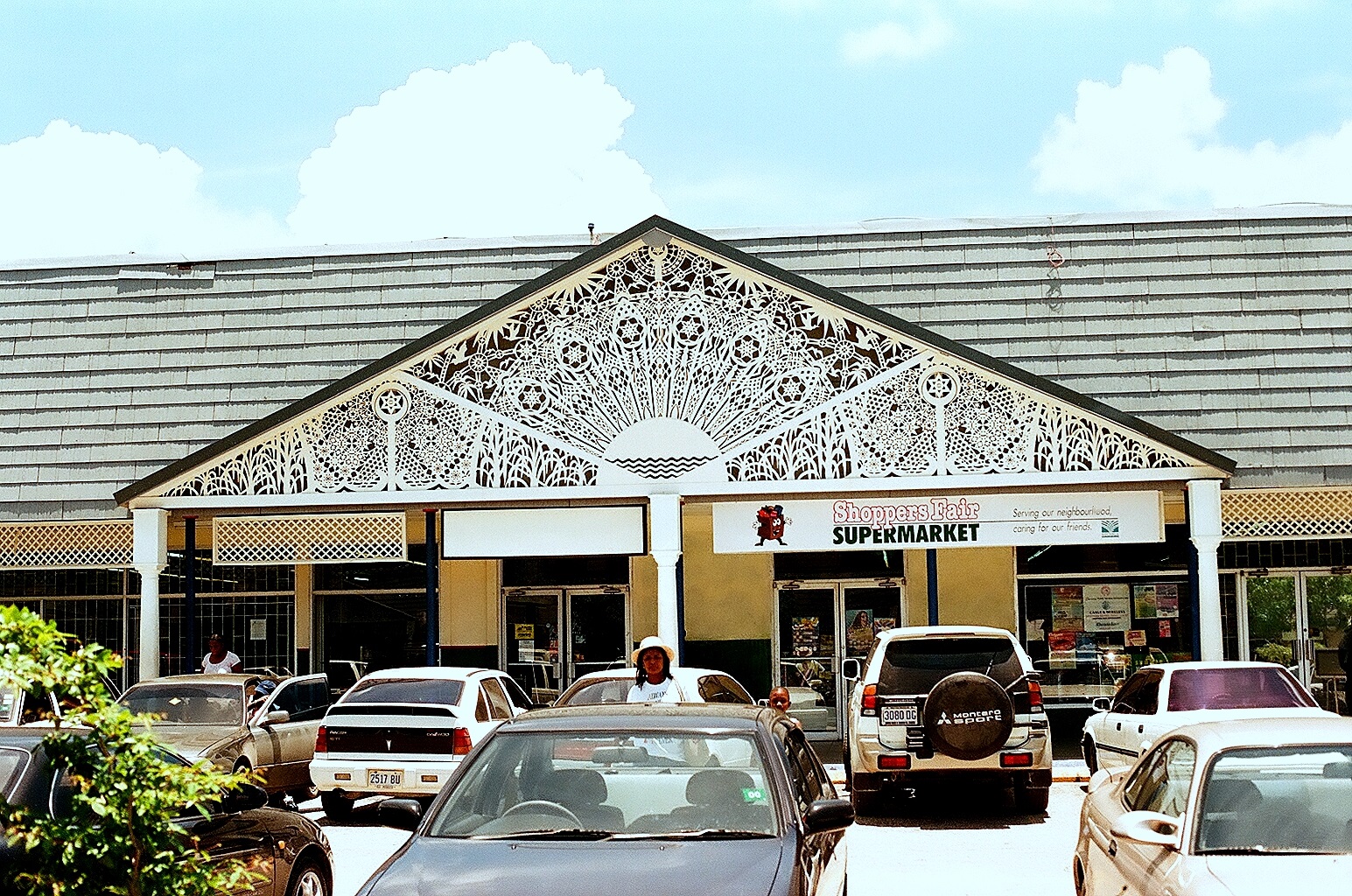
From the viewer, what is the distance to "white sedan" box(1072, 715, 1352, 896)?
19.5ft

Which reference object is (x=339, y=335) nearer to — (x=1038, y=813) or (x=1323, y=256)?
(x=1038, y=813)

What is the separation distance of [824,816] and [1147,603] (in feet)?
52.0

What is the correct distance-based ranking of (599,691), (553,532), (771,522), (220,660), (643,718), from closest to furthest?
1. (643,718)
2. (599,691)
3. (771,522)
4. (553,532)
5. (220,660)

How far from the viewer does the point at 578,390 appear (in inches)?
669

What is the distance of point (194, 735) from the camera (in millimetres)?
14234

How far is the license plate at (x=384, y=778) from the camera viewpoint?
13.7 metres

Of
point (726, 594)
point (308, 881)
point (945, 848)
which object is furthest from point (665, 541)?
point (308, 881)

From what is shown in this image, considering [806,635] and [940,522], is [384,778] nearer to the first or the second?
[940,522]

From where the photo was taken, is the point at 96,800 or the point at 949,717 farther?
the point at 949,717

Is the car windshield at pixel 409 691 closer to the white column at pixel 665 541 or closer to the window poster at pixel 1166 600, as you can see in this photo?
the white column at pixel 665 541

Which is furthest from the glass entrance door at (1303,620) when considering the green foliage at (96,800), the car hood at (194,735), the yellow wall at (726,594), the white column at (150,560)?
the green foliage at (96,800)

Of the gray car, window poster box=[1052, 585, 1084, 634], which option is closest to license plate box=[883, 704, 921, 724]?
the gray car

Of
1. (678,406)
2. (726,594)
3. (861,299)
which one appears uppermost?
(861,299)

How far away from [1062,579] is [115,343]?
14.1 metres
